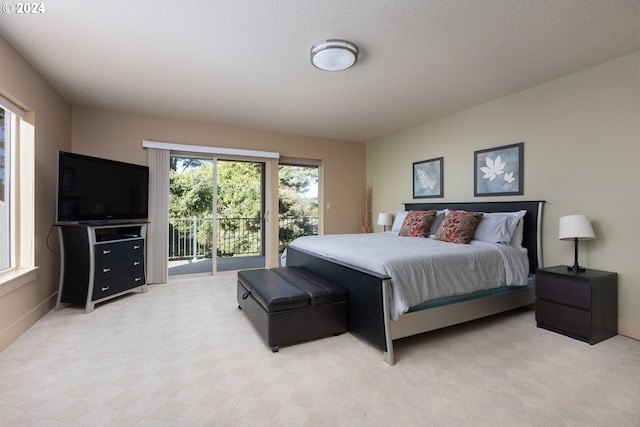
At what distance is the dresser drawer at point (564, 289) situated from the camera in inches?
95.3

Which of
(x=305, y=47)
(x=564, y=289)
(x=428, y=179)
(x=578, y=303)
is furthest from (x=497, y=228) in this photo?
(x=305, y=47)

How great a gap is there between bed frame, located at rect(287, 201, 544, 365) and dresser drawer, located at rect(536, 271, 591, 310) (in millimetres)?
273

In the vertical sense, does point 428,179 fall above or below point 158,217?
above

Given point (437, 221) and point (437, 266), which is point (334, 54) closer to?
point (437, 266)

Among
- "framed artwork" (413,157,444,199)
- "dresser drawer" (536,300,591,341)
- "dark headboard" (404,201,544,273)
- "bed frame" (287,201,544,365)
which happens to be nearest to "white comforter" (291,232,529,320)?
"bed frame" (287,201,544,365)

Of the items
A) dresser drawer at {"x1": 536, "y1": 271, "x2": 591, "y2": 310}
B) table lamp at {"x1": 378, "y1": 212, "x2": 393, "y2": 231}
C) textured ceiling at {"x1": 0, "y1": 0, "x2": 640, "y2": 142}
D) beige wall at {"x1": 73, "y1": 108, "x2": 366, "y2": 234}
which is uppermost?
textured ceiling at {"x1": 0, "y1": 0, "x2": 640, "y2": 142}

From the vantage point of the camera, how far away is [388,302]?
6.88 feet

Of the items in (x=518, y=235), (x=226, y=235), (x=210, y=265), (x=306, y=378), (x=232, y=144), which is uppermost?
(x=232, y=144)

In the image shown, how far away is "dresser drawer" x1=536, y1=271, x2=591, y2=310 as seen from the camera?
242cm

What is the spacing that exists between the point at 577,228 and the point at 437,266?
1329mm

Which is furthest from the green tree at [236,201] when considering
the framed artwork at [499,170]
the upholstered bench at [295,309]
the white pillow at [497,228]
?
the white pillow at [497,228]

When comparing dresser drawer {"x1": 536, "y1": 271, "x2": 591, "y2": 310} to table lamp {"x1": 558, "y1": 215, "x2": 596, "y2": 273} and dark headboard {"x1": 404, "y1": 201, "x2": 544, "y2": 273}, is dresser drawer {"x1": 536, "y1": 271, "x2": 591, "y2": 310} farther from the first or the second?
dark headboard {"x1": 404, "y1": 201, "x2": 544, "y2": 273}

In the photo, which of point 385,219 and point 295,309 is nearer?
point 295,309

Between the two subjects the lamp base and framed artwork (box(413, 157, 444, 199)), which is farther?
framed artwork (box(413, 157, 444, 199))
